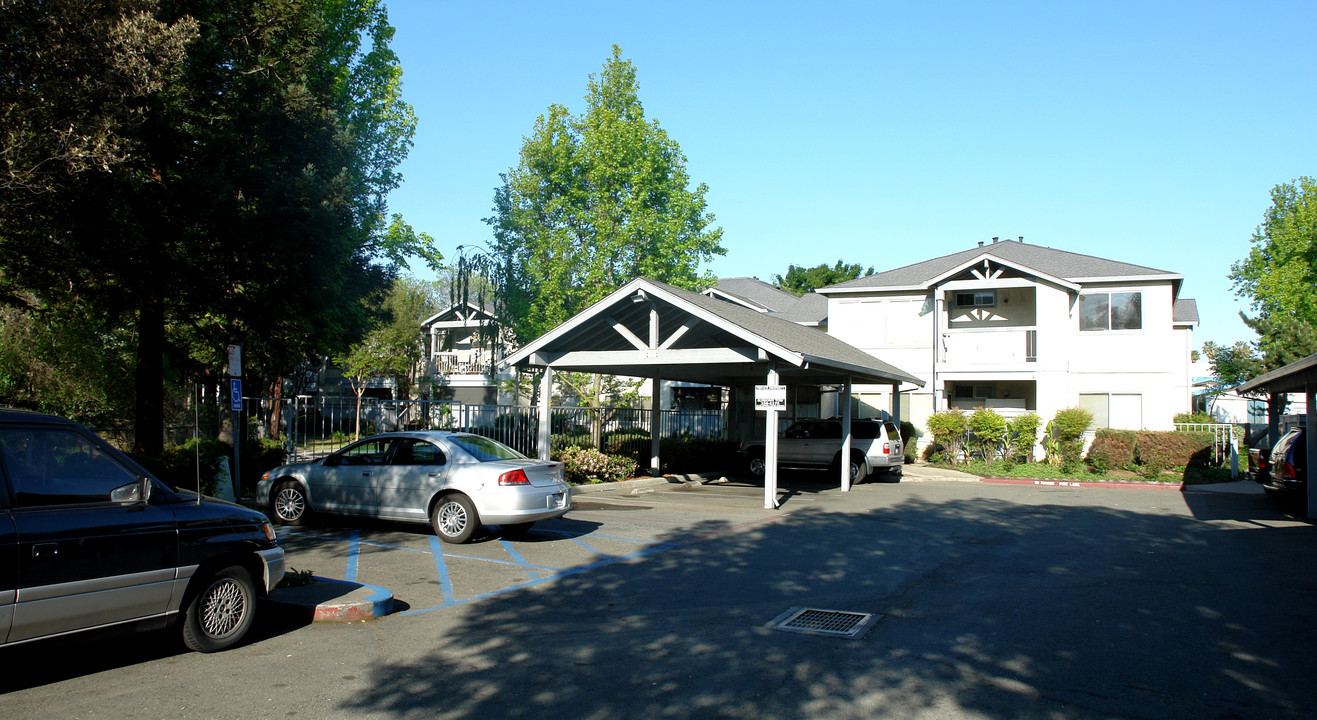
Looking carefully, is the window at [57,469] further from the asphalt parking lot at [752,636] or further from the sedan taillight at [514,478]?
the sedan taillight at [514,478]

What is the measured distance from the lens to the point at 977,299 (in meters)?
32.5

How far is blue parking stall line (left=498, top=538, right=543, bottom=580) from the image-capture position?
990 centimetres

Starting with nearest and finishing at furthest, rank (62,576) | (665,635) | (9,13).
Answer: (62,576) < (665,635) < (9,13)

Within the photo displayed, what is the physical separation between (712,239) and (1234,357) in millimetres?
30543

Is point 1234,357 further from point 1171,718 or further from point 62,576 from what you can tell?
point 62,576

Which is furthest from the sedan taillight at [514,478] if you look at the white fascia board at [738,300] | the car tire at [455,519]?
the white fascia board at [738,300]

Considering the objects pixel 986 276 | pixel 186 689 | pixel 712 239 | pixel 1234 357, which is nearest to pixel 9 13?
pixel 186 689

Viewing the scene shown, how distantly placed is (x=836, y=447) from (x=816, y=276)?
146 feet

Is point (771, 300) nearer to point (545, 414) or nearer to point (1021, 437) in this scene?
point (1021, 437)

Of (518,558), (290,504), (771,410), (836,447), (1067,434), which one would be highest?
(771,410)

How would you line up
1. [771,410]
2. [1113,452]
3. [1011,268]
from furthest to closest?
1. [1011,268]
2. [1113,452]
3. [771,410]

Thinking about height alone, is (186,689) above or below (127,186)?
below

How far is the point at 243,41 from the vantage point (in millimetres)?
13484

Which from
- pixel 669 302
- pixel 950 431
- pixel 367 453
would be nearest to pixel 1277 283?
pixel 950 431
